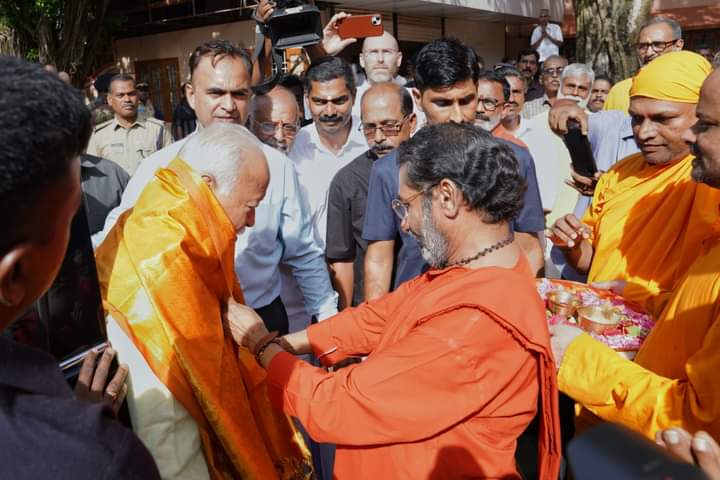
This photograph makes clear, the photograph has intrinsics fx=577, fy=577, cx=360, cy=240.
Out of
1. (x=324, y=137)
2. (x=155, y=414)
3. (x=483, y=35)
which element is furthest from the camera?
(x=483, y=35)

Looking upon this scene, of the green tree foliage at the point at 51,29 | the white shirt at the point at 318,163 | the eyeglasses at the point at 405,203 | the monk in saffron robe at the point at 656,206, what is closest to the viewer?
the eyeglasses at the point at 405,203

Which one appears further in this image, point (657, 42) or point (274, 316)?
point (657, 42)

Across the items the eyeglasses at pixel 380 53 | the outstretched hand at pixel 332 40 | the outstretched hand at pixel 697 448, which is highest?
the outstretched hand at pixel 332 40

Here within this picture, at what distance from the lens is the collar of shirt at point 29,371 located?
750mm

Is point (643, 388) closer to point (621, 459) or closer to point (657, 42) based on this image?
point (621, 459)

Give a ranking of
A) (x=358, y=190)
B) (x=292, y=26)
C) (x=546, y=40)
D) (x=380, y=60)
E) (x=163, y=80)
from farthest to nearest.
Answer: (x=163, y=80) < (x=546, y=40) < (x=380, y=60) < (x=292, y=26) < (x=358, y=190)

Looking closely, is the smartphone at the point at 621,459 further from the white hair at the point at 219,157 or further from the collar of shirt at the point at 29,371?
the white hair at the point at 219,157

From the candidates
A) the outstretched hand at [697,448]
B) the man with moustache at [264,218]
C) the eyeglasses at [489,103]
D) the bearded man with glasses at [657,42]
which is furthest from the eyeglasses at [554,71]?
the outstretched hand at [697,448]

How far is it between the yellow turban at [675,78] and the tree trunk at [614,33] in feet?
23.8

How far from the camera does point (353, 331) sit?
1898mm

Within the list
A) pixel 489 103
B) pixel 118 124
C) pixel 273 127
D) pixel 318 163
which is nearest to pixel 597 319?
pixel 318 163

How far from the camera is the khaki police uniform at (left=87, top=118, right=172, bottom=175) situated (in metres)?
5.83

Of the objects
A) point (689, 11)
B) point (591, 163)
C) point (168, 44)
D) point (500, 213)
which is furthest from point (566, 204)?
point (689, 11)

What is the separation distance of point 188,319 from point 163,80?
40.4ft
